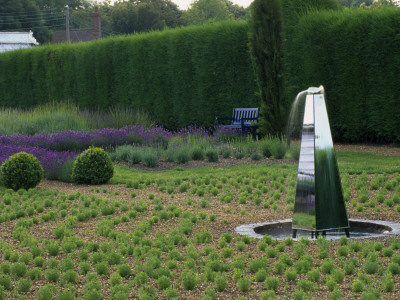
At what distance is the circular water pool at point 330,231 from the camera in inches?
230

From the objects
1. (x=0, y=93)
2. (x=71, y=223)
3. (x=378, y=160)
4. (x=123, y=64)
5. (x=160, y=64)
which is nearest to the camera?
(x=71, y=223)

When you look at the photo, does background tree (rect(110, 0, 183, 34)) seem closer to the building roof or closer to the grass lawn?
the building roof

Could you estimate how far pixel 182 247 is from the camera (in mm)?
5359

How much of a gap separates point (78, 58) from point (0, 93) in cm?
609

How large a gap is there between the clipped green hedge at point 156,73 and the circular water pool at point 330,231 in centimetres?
1003

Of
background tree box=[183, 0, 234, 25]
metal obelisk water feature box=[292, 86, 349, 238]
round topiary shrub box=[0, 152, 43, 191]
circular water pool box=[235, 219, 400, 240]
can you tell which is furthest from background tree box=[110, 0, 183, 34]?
metal obelisk water feature box=[292, 86, 349, 238]

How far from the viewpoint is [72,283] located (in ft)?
14.3

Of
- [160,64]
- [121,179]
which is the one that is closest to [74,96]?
[160,64]

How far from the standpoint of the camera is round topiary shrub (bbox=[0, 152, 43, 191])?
9016 millimetres

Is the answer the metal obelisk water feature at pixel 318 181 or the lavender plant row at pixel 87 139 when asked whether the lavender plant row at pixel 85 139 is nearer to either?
the lavender plant row at pixel 87 139

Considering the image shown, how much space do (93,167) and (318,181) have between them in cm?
502

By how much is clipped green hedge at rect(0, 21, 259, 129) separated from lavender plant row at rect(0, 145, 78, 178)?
6753 millimetres

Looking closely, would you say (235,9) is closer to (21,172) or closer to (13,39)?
(13,39)

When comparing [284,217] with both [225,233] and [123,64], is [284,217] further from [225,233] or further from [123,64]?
[123,64]
